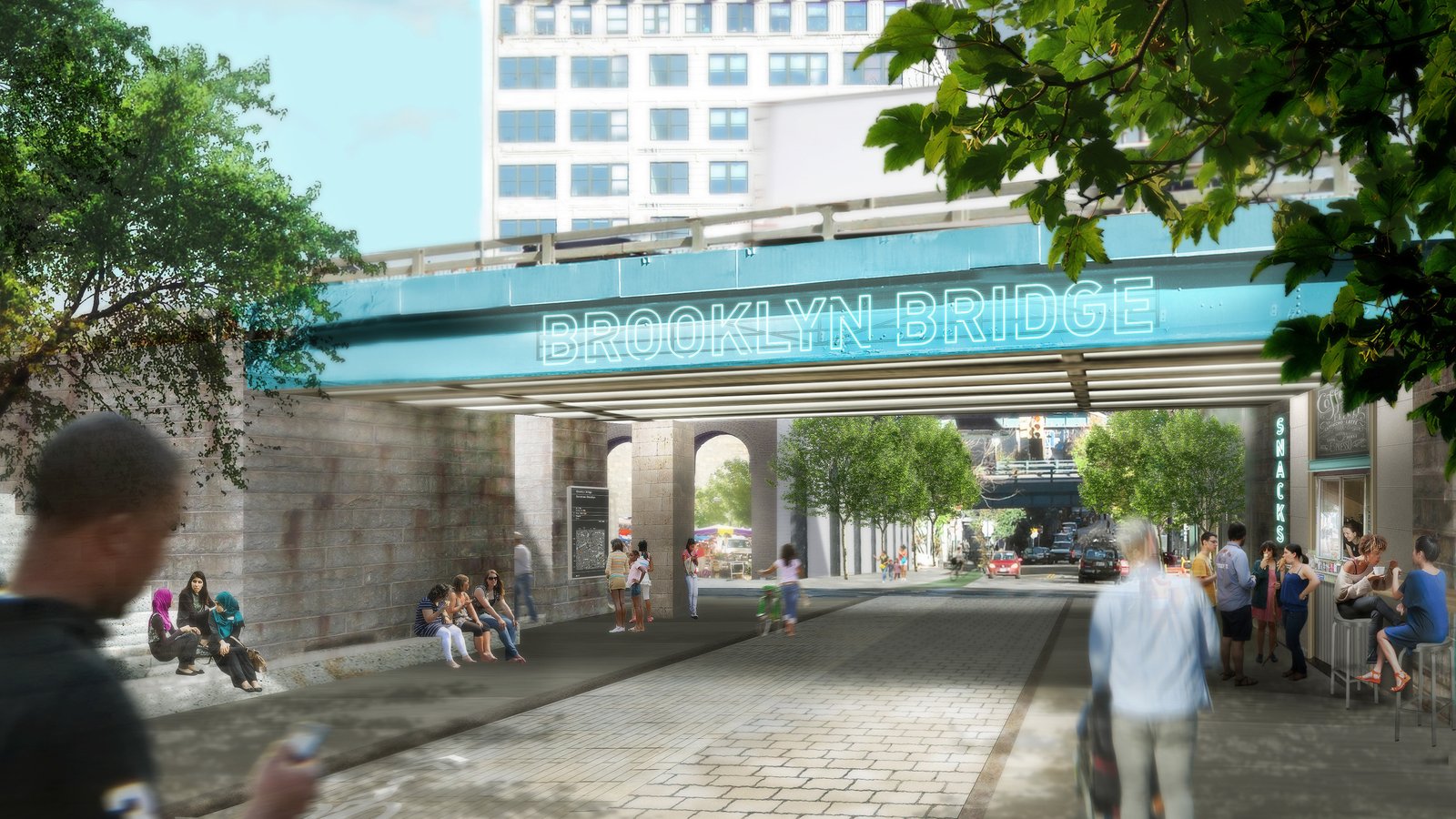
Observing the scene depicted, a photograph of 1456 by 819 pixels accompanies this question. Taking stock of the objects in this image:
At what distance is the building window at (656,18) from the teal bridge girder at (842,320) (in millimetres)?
51045

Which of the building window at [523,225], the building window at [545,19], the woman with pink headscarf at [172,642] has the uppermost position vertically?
the building window at [545,19]

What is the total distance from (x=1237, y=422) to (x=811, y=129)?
4210cm

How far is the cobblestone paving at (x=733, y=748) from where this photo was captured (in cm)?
885

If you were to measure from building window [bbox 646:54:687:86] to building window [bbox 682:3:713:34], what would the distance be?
154cm

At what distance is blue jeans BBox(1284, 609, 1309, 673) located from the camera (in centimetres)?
1547

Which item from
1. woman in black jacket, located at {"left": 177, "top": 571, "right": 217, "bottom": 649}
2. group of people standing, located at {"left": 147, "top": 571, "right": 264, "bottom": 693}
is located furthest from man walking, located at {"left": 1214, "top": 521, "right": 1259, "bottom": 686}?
woman in black jacket, located at {"left": 177, "top": 571, "right": 217, "bottom": 649}

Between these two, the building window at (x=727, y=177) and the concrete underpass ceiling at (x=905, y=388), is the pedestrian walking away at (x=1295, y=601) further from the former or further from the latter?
the building window at (x=727, y=177)

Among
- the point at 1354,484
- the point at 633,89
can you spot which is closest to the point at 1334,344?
the point at 1354,484

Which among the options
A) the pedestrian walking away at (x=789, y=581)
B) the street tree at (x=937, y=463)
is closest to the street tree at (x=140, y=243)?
the pedestrian walking away at (x=789, y=581)

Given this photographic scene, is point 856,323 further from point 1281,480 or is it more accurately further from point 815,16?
point 815,16

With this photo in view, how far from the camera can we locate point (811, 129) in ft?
64.6

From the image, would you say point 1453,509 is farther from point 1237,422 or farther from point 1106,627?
point 1237,422

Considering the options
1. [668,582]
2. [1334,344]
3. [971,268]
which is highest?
[971,268]

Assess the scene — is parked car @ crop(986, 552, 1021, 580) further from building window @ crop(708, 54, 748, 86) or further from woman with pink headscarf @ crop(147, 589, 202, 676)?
woman with pink headscarf @ crop(147, 589, 202, 676)
